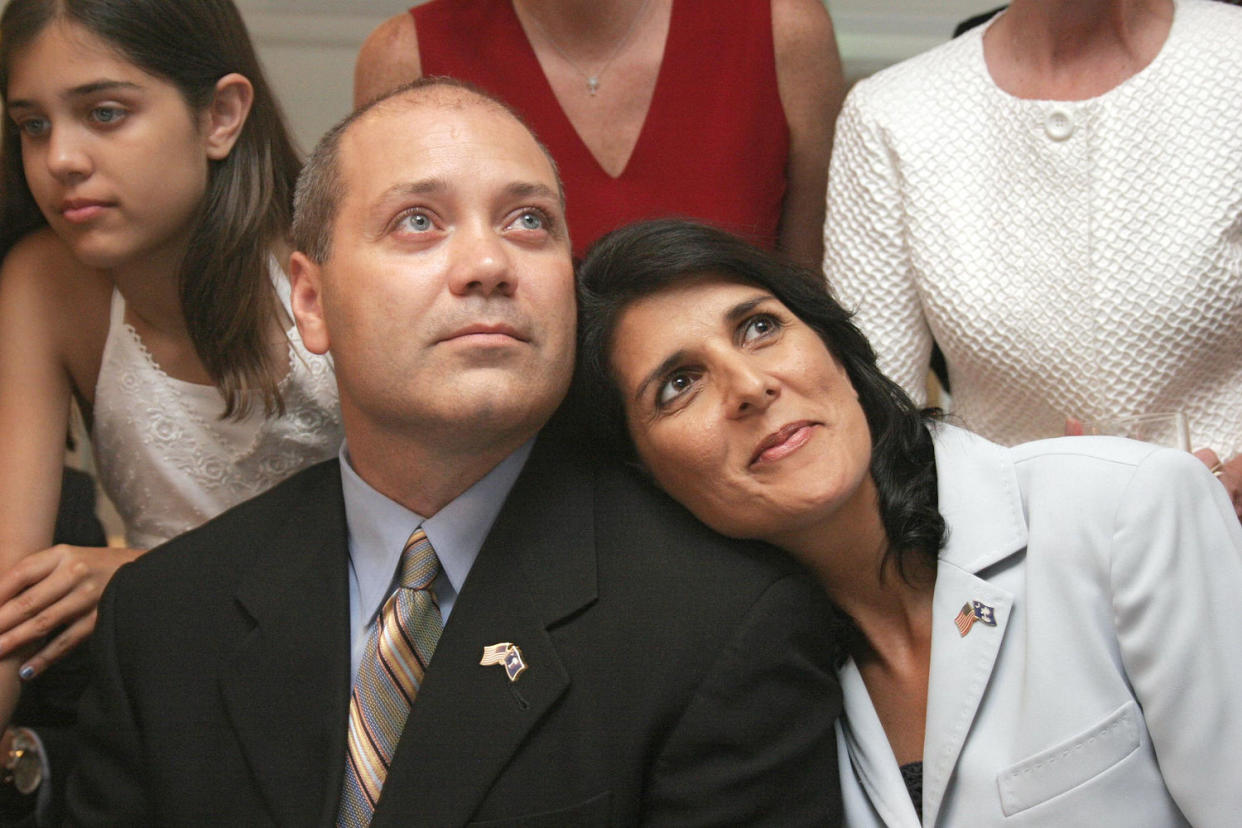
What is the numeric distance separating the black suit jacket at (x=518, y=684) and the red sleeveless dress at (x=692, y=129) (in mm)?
706

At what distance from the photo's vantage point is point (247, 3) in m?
3.87

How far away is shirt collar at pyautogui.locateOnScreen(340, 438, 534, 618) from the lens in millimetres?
1804

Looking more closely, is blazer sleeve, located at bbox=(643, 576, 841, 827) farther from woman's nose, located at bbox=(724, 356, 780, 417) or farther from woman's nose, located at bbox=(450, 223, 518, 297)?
woman's nose, located at bbox=(450, 223, 518, 297)

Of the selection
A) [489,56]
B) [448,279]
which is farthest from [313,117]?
[448,279]

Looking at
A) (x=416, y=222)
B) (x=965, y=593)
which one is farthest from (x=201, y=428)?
(x=965, y=593)

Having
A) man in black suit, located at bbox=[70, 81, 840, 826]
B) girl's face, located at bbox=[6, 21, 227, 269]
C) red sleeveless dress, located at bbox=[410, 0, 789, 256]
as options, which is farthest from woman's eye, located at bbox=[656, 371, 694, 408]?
girl's face, located at bbox=[6, 21, 227, 269]

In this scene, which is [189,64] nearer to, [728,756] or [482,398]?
[482,398]

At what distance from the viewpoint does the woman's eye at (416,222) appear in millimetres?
1799

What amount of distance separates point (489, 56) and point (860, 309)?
2.73 ft

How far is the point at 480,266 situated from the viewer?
1.71 metres

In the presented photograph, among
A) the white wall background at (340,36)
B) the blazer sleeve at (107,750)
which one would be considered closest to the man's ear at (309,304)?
the blazer sleeve at (107,750)

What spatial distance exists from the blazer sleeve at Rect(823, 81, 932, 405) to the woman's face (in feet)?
1.30

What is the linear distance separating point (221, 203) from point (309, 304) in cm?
49

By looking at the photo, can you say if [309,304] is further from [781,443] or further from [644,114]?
[644,114]
